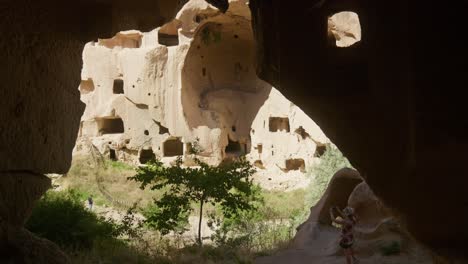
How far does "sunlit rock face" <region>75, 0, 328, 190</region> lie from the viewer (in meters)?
22.3

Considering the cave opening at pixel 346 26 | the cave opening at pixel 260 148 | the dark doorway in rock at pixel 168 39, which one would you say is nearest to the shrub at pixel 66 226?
the cave opening at pixel 346 26

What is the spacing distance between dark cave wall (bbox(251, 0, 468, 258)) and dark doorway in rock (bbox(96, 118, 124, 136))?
20866 mm

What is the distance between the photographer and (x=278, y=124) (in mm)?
23031

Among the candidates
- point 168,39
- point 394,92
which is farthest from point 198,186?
point 168,39

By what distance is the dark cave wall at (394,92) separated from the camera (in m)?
4.18

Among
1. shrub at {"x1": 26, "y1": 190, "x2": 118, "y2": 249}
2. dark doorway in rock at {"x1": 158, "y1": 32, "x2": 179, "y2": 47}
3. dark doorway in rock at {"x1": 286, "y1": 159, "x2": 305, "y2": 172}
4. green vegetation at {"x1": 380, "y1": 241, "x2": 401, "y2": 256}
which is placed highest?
dark doorway in rock at {"x1": 158, "y1": 32, "x2": 179, "y2": 47}

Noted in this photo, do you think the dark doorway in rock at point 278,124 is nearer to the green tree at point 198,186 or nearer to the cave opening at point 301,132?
the cave opening at point 301,132

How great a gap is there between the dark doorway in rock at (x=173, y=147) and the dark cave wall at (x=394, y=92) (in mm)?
19817

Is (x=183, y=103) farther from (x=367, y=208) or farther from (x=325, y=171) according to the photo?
(x=367, y=208)

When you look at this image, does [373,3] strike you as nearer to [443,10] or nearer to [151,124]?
[443,10]

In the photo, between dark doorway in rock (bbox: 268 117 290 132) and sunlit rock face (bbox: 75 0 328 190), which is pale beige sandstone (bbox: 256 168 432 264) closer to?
sunlit rock face (bbox: 75 0 328 190)

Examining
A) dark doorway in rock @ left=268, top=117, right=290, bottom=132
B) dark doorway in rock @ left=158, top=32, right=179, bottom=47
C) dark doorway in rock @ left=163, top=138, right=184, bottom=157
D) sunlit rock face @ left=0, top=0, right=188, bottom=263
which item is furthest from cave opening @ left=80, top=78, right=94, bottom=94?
sunlit rock face @ left=0, top=0, right=188, bottom=263

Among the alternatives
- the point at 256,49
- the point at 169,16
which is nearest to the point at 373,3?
the point at 256,49

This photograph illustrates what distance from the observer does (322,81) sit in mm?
4547
